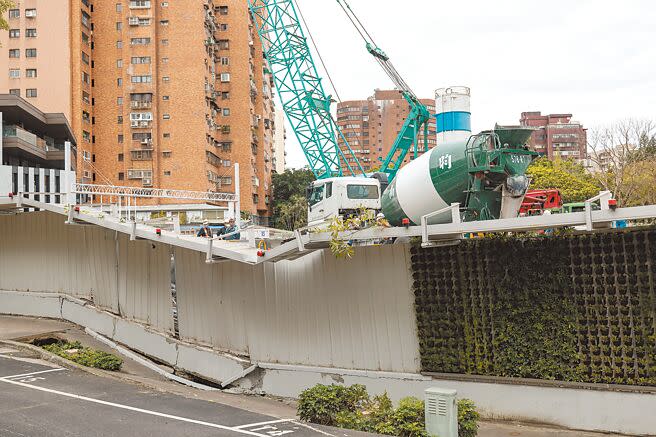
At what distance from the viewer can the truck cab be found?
29.3 metres

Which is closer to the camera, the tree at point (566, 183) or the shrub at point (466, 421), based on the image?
the shrub at point (466, 421)

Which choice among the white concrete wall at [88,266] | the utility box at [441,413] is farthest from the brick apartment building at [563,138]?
the utility box at [441,413]

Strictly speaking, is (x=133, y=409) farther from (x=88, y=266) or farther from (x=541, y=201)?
(x=88, y=266)

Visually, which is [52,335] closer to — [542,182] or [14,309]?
[14,309]

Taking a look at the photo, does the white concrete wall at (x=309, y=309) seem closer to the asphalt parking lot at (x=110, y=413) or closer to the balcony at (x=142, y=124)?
the asphalt parking lot at (x=110, y=413)

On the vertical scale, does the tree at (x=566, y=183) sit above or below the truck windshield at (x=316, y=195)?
above

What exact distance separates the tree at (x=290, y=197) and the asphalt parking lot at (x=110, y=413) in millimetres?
74201

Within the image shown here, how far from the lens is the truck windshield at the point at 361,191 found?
29.4 m

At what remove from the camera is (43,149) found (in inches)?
1850

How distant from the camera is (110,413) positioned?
1312cm

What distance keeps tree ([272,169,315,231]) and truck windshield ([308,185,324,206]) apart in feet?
193

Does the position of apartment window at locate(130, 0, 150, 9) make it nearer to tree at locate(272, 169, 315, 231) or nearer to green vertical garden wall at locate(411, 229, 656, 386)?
tree at locate(272, 169, 315, 231)

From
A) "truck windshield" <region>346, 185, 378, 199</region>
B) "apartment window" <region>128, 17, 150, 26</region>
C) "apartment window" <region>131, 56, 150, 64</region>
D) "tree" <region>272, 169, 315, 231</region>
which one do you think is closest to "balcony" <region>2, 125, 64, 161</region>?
"truck windshield" <region>346, 185, 378, 199</region>

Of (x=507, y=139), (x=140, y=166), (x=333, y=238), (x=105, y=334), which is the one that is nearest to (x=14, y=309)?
(x=105, y=334)
